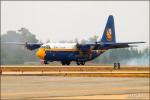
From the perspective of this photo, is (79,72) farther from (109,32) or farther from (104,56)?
(104,56)

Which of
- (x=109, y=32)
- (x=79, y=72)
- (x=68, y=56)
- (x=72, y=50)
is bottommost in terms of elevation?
(x=79, y=72)

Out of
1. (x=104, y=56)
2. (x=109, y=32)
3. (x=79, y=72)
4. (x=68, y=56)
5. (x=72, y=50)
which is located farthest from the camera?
(x=104, y=56)

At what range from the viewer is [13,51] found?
122m

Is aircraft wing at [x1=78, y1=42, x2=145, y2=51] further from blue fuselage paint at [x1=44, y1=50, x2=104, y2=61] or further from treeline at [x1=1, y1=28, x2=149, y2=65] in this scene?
treeline at [x1=1, y1=28, x2=149, y2=65]

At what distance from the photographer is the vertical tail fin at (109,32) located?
284 feet

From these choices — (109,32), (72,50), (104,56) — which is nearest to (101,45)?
(72,50)

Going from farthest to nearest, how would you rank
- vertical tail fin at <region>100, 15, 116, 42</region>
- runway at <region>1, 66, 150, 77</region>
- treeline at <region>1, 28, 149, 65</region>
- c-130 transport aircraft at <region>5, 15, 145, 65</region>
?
treeline at <region>1, 28, 149, 65</region> < vertical tail fin at <region>100, 15, 116, 42</region> < c-130 transport aircraft at <region>5, 15, 145, 65</region> < runway at <region>1, 66, 150, 77</region>

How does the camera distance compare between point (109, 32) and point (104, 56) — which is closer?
point (109, 32)

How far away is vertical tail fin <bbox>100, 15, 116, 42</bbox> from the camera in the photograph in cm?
8644

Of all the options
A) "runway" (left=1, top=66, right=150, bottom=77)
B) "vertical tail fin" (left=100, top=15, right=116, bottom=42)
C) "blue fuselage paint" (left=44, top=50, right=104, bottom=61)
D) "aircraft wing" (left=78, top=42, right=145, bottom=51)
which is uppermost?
"vertical tail fin" (left=100, top=15, right=116, bottom=42)

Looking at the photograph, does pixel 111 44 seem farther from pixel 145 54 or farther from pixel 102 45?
pixel 145 54

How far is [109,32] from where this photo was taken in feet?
288

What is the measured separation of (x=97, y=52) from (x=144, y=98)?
204ft

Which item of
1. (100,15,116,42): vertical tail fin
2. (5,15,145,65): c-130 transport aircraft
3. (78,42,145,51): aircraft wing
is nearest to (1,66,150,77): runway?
(5,15,145,65): c-130 transport aircraft
